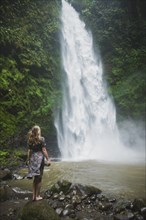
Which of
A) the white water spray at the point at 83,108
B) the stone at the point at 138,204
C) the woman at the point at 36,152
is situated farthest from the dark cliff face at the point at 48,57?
the stone at the point at 138,204

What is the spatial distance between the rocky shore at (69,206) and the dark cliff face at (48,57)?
605 centimetres

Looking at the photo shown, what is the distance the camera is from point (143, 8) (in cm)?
2455

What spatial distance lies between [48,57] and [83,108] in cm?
468

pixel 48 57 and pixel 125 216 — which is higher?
pixel 48 57

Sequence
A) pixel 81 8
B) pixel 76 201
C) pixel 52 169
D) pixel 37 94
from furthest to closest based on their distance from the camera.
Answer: pixel 81 8
pixel 37 94
pixel 52 169
pixel 76 201

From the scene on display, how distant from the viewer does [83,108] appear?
59.1 ft

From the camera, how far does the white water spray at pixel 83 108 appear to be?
16.2m

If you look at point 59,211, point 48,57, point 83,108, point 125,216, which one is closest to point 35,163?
point 59,211

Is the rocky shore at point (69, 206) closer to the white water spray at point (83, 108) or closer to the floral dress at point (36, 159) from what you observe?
the floral dress at point (36, 159)

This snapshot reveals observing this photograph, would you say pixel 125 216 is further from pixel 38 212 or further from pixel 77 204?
pixel 38 212

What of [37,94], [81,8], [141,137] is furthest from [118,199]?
[81,8]

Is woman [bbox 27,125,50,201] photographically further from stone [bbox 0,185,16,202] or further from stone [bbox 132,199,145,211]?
stone [bbox 132,199,145,211]

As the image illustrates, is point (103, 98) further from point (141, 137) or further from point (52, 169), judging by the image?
point (52, 169)

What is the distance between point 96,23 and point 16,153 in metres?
16.9
